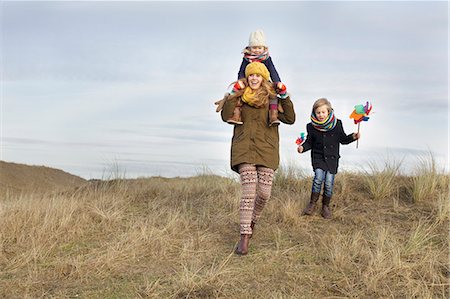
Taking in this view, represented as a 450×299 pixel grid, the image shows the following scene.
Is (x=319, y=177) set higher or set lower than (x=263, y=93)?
lower

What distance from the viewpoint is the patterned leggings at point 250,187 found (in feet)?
19.2

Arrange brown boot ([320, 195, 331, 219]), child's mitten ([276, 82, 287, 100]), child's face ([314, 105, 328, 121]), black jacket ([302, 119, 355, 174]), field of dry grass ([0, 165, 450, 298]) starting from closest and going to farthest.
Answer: field of dry grass ([0, 165, 450, 298]), child's mitten ([276, 82, 287, 100]), child's face ([314, 105, 328, 121]), black jacket ([302, 119, 355, 174]), brown boot ([320, 195, 331, 219])

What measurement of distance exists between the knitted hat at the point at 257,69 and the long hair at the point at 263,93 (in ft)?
0.25

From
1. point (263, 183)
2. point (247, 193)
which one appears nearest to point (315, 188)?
point (263, 183)

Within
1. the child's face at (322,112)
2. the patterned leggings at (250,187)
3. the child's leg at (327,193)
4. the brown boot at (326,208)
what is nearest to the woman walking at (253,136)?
the patterned leggings at (250,187)

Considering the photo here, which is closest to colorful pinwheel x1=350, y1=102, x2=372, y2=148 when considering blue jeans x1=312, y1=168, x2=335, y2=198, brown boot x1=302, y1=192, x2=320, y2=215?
blue jeans x1=312, y1=168, x2=335, y2=198

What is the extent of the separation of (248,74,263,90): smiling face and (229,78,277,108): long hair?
5cm

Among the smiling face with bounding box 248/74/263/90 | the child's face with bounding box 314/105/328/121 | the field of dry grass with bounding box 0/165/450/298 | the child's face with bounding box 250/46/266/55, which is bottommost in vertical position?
the field of dry grass with bounding box 0/165/450/298

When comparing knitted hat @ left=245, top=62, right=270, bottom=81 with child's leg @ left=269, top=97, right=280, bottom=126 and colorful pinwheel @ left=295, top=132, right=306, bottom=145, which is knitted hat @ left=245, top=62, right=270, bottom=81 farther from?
colorful pinwheel @ left=295, top=132, right=306, bottom=145

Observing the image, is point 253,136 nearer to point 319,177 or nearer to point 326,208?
point 319,177

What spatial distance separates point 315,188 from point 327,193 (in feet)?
0.60

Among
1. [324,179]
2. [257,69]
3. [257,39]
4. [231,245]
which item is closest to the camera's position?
[257,69]

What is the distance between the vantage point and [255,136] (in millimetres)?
5875

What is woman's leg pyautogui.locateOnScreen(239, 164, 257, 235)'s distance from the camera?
586 centimetres
